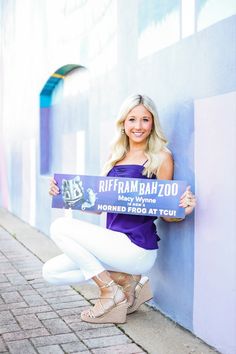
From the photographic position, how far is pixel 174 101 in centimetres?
353

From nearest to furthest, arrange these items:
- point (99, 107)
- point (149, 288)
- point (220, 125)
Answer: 1. point (220, 125)
2. point (149, 288)
3. point (99, 107)

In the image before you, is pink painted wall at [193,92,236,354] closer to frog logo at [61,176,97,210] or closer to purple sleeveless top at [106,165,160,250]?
purple sleeveless top at [106,165,160,250]

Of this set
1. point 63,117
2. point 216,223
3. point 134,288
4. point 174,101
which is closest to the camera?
point 216,223

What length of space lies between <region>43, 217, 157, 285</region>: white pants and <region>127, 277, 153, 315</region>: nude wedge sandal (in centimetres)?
27

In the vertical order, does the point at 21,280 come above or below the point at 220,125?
below

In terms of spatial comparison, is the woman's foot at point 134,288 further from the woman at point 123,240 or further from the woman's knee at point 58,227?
the woman's knee at point 58,227

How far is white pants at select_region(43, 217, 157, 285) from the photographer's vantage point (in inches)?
134

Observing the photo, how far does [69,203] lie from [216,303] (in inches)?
48.4

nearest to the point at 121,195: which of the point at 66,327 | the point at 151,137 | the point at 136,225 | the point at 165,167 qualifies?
the point at 136,225

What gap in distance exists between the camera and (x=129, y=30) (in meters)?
4.26

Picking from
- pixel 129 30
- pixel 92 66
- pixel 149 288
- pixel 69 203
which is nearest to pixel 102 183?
pixel 69 203

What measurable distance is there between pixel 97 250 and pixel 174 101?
3.76ft

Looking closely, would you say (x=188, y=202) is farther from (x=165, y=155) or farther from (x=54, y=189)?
(x=54, y=189)

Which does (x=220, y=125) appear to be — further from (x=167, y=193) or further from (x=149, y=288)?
(x=149, y=288)
